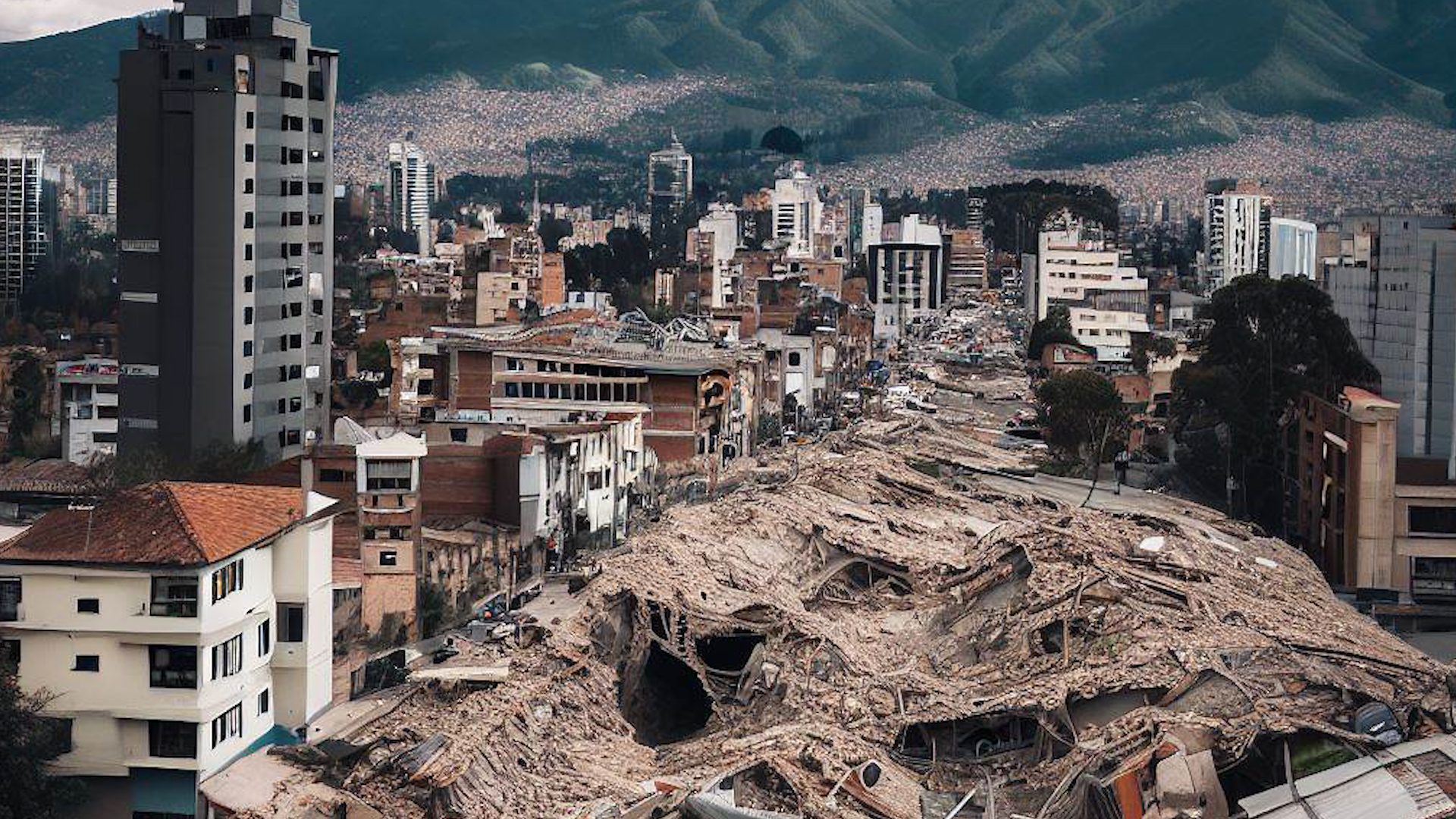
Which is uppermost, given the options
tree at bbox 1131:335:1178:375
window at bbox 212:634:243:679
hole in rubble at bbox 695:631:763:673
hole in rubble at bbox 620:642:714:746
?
tree at bbox 1131:335:1178:375

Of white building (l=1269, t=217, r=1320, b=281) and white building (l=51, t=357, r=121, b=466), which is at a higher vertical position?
white building (l=1269, t=217, r=1320, b=281)

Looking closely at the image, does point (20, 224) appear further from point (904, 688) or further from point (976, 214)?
point (904, 688)

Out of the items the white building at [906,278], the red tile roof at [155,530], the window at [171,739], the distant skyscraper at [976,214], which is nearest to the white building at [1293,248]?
the white building at [906,278]

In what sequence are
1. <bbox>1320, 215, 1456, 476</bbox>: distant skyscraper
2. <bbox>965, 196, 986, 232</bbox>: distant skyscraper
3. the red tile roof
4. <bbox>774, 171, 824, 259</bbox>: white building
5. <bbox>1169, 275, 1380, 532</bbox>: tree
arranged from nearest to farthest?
the red tile roof < <bbox>1320, 215, 1456, 476</bbox>: distant skyscraper < <bbox>1169, 275, 1380, 532</bbox>: tree < <bbox>774, 171, 824, 259</bbox>: white building < <bbox>965, 196, 986, 232</bbox>: distant skyscraper

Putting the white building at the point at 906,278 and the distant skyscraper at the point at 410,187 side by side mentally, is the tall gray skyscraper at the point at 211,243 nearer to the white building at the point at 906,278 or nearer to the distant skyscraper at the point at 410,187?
the white building at the point at 906,278

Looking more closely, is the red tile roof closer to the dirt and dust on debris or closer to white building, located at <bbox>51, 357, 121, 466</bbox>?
the dirt and dust on debris

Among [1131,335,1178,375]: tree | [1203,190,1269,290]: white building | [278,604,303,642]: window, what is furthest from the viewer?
[1203,190,1269,290]: white building

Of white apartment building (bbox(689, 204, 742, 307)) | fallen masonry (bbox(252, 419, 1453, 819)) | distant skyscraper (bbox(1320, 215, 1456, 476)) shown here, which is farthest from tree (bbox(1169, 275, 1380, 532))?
white apartment building (bbox(689, 204, 742, 307))
